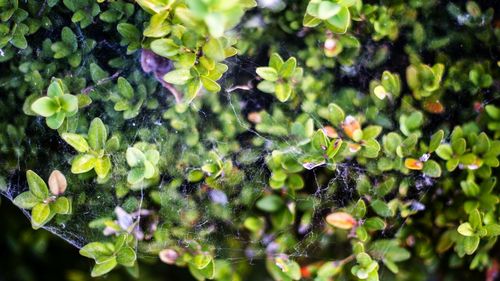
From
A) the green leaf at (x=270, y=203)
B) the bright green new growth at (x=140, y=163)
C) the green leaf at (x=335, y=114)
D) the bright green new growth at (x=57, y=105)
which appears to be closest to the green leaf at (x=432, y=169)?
the green leaf at (x=335, y=114)

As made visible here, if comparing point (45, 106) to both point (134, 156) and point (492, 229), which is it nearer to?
point (134, 156)

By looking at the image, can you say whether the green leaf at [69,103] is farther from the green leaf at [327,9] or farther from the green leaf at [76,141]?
the green leaf at [327,9]

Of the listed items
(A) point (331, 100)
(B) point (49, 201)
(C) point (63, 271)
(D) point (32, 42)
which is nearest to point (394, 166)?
(A) point (331, 100)

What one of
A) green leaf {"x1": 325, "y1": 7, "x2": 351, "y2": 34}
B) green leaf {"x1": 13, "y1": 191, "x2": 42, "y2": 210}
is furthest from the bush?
green leaf {"x1": 325, "y1": 7, "x2": 351, "y2": 34}

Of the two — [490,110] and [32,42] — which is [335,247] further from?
[32,42]

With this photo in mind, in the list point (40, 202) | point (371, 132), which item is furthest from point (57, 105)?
point (371, 132)

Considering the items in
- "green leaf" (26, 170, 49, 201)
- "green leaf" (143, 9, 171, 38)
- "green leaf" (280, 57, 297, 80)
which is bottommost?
"green leaf" (26, 170, 49, 201)

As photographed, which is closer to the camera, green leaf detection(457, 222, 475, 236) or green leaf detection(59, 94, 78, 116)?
green leaf detection(59, 94, 78, 116)

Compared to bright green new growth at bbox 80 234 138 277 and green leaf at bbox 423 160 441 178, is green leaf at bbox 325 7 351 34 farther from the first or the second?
bright green new growth at bbox 80 234 138 277

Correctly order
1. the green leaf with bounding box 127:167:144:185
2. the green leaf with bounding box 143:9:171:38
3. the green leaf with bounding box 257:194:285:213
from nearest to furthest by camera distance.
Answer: the green leaf with bounding box 143:9:171:38 → the green leaf with bounding box 127:167:144:185 → the green leaf with bounding box 257:194:285:213
